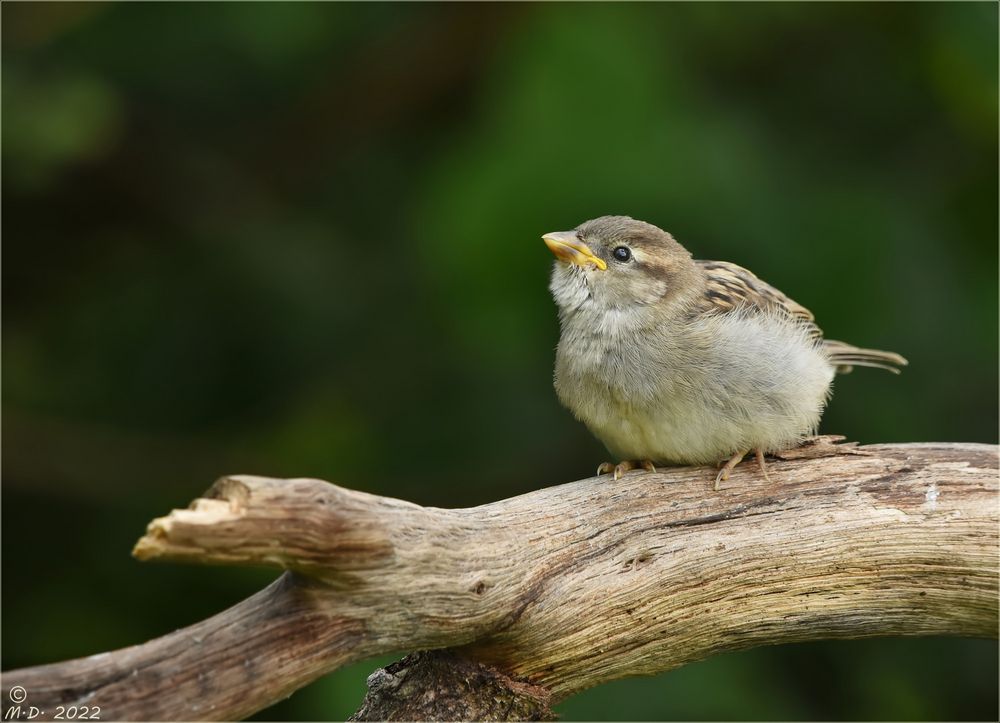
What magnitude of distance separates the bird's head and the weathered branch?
0.68 m

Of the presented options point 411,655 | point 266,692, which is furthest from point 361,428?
point 266,692

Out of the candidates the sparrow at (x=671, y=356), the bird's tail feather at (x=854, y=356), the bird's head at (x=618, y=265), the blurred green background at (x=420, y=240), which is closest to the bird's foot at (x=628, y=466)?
the sparrow at (x=671, y=356)

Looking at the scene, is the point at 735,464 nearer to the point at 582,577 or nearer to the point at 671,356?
the point at 671,356

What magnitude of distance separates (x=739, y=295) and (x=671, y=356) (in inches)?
19.3

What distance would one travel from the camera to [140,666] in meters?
2.65

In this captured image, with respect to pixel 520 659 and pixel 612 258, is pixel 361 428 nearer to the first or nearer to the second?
pixel 612 258

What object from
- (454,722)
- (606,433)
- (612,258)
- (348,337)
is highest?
(348,337)

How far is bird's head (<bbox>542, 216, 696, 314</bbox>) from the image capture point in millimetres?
4043

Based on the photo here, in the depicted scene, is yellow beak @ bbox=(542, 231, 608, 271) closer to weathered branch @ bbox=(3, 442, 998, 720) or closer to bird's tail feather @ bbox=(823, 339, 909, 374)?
weathered branch @ bbox=(3, 442, 998, 720)

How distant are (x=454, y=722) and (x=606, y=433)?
1175mm

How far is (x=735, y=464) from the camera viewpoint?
375 centimetres

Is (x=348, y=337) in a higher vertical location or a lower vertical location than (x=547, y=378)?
higher

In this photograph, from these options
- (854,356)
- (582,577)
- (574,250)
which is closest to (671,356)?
(574,250)

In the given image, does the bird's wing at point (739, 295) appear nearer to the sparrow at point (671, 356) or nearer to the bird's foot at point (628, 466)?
the sparrow at point (671, 356)
